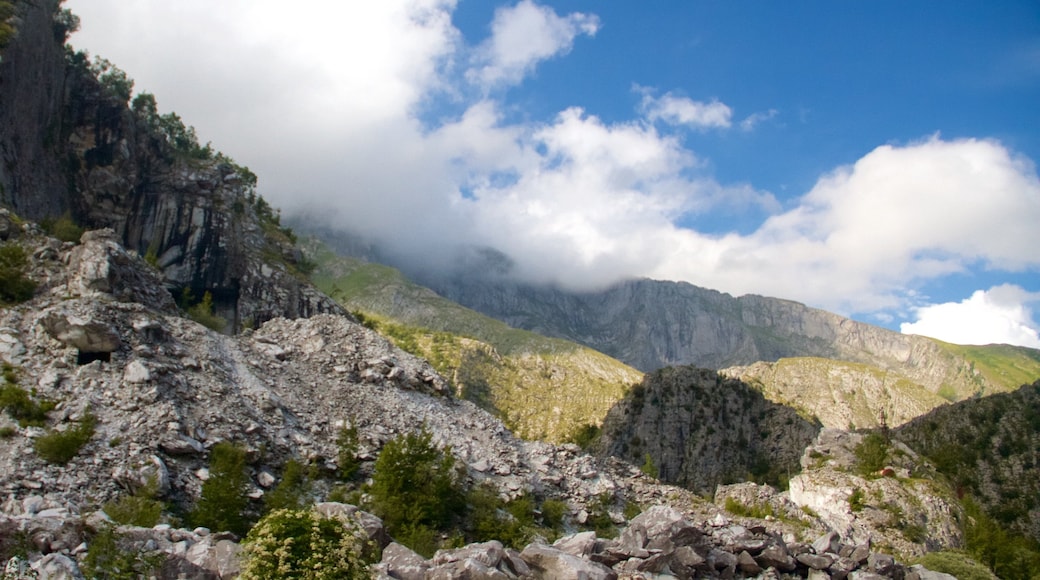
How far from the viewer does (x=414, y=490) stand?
37469 millimetres

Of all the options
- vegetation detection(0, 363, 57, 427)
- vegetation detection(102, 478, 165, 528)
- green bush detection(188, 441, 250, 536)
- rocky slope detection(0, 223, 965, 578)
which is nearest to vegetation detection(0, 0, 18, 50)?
rocky slope detection(0, 223, 965, 578)

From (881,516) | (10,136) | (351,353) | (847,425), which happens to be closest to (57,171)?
(10,136)

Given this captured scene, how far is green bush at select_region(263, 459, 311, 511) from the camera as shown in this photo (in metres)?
32.0

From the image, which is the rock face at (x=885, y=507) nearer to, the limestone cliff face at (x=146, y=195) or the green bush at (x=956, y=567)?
the green bush at (x=956, y=567)

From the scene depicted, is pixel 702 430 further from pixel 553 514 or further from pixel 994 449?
pixel 553 514

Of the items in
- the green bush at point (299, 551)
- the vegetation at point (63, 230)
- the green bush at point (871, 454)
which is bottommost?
the green bush at point (299, 551)

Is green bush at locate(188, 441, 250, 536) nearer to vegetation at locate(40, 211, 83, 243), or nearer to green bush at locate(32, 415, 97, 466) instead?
green bush at locate(32, 415, 97, 466)

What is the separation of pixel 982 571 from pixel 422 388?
3796 cm

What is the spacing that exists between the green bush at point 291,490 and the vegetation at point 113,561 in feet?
42.8

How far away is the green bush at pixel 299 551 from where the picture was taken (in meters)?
14.6

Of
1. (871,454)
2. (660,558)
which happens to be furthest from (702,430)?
(660,558)

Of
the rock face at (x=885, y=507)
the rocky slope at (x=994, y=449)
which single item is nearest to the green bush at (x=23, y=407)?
the rock face at (x=885, y=507)

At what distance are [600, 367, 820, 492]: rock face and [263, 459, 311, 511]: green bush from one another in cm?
10261

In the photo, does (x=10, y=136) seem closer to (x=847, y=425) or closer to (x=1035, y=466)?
(x=1035, y=466)
